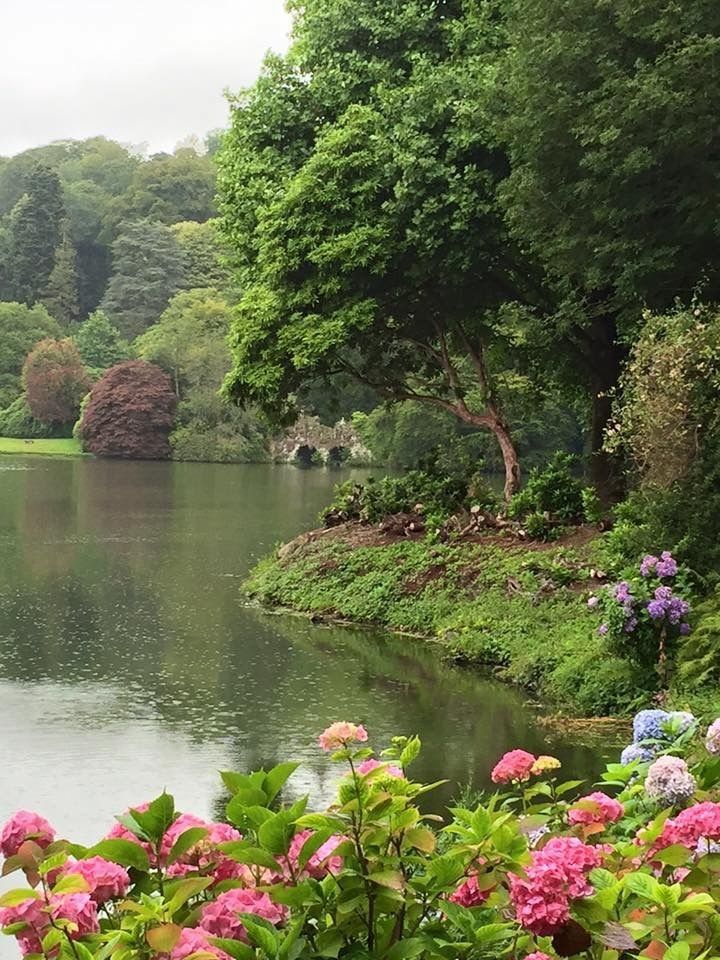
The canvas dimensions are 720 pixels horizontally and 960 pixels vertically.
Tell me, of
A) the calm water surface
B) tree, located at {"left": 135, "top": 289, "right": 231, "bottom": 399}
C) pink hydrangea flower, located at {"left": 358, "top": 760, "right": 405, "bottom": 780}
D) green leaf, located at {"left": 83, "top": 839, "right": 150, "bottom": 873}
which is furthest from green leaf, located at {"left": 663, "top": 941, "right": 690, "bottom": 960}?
tree, located at {"left": 135, "top": 289, "right": 231, "bottom": 399}

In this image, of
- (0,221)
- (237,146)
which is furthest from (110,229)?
(237,146)

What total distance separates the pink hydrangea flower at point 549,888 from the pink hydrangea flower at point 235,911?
1.39 ft

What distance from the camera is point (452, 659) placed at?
35.6ft

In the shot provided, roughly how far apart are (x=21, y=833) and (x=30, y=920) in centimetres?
26

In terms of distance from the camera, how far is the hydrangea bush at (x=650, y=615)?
26.8 feet

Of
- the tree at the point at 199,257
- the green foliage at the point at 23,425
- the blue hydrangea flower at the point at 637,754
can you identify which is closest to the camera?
the blue hydrangea flower at the point at 637,754

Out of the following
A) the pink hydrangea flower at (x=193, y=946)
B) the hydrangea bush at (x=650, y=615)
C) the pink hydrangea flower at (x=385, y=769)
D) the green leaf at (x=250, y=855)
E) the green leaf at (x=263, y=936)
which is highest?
the pink hydrangea flower at (x=385, y=769)

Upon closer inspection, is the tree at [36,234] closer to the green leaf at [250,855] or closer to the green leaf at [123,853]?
the green leaf at [123,853]

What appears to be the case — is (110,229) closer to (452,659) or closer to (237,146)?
(237,146)

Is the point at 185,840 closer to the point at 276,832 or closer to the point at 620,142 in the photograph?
the point at 276,832

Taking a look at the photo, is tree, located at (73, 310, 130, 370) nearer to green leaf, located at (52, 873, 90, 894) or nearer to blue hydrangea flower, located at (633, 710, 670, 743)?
blue hydrangea flower, located at (633, 710, 670, 743)

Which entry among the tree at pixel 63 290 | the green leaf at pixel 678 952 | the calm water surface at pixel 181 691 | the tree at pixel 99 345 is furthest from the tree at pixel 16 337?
the green leaf at pixel 678 952

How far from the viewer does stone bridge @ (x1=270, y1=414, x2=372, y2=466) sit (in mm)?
52438

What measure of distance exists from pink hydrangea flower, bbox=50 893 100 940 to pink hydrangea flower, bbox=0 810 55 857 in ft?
0.75
